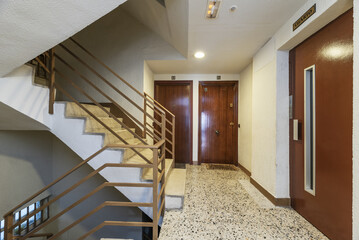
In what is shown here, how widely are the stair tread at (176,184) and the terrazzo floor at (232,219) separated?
6.4 inches

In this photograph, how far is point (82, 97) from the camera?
3252 millimetres

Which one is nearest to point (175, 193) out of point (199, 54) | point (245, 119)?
point (199, 54)

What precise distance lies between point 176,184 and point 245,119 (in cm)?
202

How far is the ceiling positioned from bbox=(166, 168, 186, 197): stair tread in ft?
6.34

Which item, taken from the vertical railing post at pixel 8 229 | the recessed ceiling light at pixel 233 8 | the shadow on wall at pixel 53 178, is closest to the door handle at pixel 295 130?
the recessed ceiling light at pixel 233 8

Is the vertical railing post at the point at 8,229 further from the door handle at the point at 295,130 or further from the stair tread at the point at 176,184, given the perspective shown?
the door handle at the point at 295,130

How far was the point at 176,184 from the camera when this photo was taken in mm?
2395

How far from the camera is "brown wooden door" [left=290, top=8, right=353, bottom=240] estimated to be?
135 centimetres

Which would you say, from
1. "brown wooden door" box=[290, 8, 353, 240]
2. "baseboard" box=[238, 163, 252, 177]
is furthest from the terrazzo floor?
"baseboard" box=[238, 163, 252, 177]

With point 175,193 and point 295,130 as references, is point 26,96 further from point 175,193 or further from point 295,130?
point 295,130

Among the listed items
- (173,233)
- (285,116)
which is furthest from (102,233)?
(285,116)

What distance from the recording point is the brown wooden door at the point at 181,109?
13.2 ft

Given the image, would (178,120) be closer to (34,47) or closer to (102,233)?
(102,233)

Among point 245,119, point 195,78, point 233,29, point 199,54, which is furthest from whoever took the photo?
point 195,78
